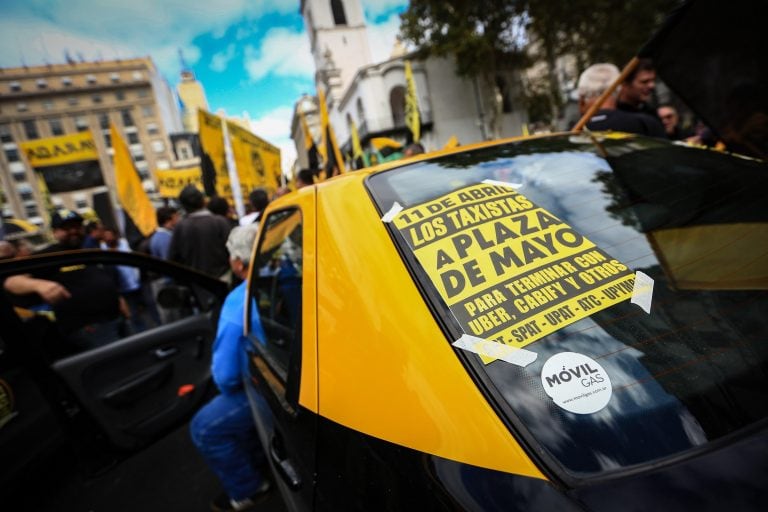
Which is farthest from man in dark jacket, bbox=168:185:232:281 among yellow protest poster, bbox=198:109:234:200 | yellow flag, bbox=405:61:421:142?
yellow flag, bbox=405:61:421:142

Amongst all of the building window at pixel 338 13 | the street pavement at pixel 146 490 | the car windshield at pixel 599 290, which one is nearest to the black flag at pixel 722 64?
the car windshield at pixel 599 290

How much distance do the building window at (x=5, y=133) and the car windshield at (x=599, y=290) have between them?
74.5 metres

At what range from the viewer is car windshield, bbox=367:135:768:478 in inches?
25.9

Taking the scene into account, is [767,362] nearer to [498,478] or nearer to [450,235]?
[498,478]

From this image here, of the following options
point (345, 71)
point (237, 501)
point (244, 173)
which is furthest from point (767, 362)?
point (345, 71)

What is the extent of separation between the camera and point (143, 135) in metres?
55.9

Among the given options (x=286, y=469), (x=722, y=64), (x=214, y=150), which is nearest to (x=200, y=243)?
(x=214, y=150)

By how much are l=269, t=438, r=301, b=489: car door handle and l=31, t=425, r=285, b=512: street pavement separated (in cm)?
112

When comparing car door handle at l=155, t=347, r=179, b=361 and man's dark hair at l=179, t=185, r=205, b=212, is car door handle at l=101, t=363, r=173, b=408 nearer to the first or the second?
car door handle at l=155, t=347, r=179, b=361

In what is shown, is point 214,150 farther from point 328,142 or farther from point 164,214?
point 328,142

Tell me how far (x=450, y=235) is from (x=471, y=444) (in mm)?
515

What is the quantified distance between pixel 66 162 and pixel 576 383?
9.36m

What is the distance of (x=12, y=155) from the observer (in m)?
51.5

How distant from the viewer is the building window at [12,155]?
168 feet
